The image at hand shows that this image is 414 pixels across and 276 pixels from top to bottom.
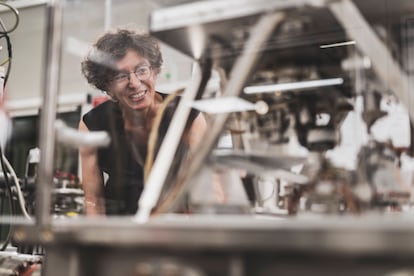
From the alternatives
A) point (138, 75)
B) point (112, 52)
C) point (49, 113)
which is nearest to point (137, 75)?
point (138, 75)

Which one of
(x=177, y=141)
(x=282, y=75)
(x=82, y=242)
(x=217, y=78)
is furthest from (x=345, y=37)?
(x=82, y=242)

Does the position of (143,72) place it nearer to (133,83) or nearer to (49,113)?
(133,83)

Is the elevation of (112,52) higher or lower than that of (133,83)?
higher

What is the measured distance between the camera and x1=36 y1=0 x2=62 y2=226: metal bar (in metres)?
0.98

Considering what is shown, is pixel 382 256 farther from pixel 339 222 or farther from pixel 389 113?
pixel 389 113

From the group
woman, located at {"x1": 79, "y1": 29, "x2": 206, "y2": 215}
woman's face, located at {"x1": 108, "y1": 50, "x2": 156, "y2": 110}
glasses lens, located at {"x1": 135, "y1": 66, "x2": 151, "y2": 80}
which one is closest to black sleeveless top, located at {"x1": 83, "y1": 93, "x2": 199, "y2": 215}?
woman, located at {"x1": 79, "y1": 29, "x2": 206, "y2": 215}

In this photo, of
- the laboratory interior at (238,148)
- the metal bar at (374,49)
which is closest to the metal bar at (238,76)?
the laboratory interior at (238,148)

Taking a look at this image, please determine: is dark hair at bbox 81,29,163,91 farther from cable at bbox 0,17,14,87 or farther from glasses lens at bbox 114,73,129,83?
cable at bbox 0,17,14,87

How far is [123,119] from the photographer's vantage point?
156 centimetres

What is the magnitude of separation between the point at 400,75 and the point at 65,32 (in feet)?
2.45

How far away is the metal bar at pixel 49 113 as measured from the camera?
3.21 ft

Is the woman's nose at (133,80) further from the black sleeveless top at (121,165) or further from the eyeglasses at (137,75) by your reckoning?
the black sleeveless top at (121,165)

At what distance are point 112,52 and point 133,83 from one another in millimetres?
150

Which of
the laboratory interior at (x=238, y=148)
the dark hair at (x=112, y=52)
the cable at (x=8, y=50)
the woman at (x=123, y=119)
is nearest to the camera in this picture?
the laboratory interior at (x=238, y=148)
